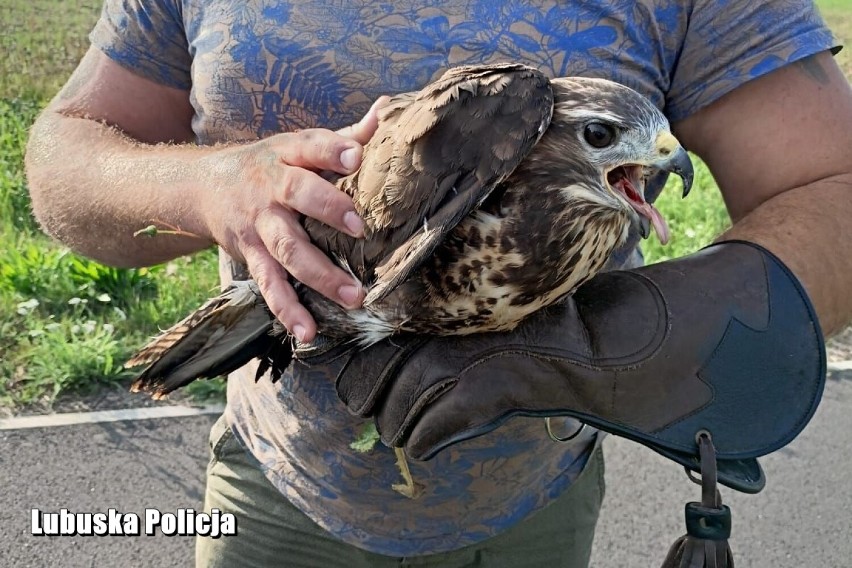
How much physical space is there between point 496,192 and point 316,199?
1.22ft

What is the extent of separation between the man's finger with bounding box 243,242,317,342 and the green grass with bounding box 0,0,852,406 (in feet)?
9.69

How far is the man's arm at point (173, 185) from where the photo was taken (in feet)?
5.56

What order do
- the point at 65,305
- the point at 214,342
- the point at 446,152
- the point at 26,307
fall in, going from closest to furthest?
the point at 446,152 → the point at 214,342 → the point at 26,307 → the point at 65,305

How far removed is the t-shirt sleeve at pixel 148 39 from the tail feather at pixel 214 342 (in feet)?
1.92

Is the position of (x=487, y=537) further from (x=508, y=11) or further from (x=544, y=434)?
(x=508, y=11)

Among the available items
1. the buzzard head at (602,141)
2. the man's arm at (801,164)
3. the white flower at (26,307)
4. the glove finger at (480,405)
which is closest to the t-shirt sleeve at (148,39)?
the buzzard head at (602,141)

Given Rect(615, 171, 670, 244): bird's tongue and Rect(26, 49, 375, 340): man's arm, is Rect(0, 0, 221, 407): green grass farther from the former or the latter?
Rect(615, 171, 670, 244): bird's tongue

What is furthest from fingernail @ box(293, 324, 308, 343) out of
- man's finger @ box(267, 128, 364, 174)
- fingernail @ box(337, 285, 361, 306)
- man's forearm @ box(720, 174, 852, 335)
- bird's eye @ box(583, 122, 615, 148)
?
man's forearm @ box(720, 174, 852, 335)

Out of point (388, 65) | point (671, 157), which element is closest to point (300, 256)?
point (388, 65)

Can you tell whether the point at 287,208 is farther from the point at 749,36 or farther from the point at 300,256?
the point at 749,36

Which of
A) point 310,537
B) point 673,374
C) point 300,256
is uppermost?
point 300,256

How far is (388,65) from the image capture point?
181 cm

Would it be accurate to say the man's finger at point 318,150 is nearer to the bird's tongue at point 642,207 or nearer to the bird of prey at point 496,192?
the bird of prey at point 496,192

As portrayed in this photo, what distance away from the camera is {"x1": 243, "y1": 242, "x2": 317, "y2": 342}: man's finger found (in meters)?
1.76
